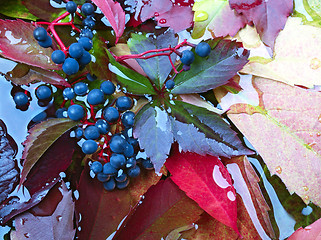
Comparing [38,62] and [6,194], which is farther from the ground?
[38,62]

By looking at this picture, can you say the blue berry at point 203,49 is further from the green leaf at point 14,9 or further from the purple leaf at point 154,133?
the green leaf at point 14,9

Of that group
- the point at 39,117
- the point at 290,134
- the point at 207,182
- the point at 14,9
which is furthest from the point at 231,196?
the point at 14,9

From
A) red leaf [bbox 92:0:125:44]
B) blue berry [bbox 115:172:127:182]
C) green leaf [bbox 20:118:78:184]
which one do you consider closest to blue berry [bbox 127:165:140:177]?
blue berry [bbox 115:172:127:182]

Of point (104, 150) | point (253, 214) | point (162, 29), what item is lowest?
point (253, 214)

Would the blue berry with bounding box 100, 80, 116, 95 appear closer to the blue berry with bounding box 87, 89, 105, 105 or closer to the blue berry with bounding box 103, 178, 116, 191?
the blue berry with bounding box 87, 89, 105, 105

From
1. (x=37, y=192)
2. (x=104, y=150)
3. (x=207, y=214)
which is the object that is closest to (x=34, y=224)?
(x=37, y=192)

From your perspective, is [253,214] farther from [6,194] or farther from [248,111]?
[6,194]
